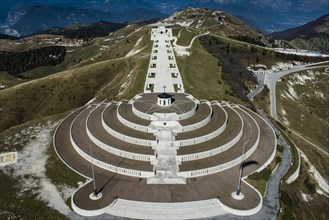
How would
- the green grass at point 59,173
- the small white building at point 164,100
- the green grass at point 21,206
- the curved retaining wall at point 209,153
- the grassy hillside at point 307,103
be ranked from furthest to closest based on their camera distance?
the grassy hillside at point 307,103
the small white building at point 164,100
the curved retaining wall at point 209,153
the green grass at point 59,173
the green grass at point 21,206

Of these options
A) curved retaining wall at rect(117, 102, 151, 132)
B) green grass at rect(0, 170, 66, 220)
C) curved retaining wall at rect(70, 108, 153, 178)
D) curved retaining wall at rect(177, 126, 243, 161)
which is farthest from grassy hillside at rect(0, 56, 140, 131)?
green grass at rect(0, 170, 66, 220)

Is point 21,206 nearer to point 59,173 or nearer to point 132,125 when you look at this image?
point 59,173

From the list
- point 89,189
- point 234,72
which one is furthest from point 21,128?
point 234,72

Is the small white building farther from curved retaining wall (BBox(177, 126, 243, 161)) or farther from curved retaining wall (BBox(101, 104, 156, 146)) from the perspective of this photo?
curved retaining wall (BBox(177, 126, 243, 161))

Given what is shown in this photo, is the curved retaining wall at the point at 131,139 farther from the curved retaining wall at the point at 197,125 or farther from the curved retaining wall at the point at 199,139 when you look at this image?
the curved retaining wall at the point at 197,125

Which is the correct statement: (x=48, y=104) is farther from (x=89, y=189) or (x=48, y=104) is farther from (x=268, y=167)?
(x=268, y=167)

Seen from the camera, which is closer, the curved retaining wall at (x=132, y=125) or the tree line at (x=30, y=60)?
the curved retaining wall at (x=132, y=125)

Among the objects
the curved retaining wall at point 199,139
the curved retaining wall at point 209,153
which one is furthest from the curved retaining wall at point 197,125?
the curved retaining wall at point 209,153

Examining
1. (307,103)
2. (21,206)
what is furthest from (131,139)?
(307,103)
